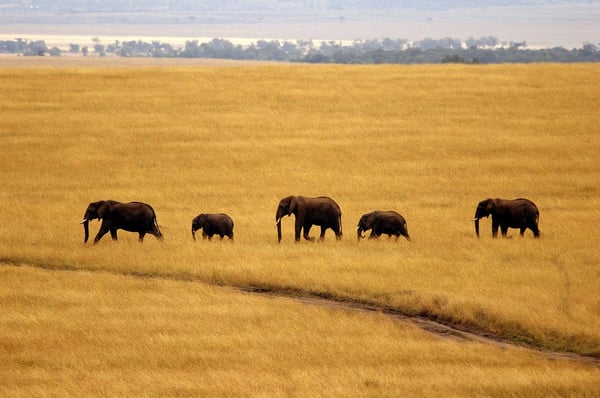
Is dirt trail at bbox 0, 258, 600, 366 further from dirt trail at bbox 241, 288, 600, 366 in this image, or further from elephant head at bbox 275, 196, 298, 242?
elephant head at bbox 275, 196, 298, 242

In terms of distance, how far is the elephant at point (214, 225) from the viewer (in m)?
29.5

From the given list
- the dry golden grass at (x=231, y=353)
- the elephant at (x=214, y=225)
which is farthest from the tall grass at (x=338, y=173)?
the dry golden grass at (x=231, y=353)

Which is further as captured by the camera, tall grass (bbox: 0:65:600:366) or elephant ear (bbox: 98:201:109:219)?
elephant ear (bbox: 98:201:109:219)

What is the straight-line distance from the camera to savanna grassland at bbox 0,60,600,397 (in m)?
18.7

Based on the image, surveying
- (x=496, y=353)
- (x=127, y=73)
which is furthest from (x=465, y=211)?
(x=127, y=73)

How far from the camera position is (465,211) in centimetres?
3434

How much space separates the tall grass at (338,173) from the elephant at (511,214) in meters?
0.76

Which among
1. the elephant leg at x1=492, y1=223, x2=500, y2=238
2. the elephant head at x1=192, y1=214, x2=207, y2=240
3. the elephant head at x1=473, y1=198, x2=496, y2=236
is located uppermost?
the elephant head at x1=473, y1=198, x2=496, y2=236

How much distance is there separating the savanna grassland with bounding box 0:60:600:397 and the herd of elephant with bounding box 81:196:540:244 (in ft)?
1.54

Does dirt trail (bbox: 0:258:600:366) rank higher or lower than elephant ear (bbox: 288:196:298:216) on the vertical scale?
lower

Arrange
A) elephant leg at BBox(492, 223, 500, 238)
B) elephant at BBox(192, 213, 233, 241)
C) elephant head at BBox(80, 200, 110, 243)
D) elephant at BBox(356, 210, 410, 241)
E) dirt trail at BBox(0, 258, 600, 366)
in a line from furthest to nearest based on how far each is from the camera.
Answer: elephant leg at BBox(492, 223, 500, 238) → elephant at BBox(192, 213, 233, 241) → elephant at BBox(356, 210, 410, 241) → elephant head at BBox(80, 200, 110, 243) → dirt trail at BBox(0, 258, 600, 366)

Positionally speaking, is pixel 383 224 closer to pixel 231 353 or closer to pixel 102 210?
pixel 102 210

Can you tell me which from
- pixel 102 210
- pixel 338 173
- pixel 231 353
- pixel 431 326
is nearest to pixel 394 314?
pixel 431 326

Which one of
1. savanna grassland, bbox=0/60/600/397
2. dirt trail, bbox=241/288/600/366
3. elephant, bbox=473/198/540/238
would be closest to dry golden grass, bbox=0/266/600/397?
savanna grassland, bbox=0/60/600/397
